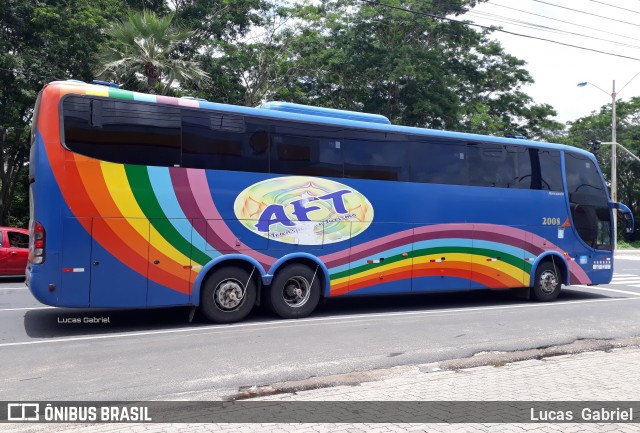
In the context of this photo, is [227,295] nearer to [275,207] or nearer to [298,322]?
[298,322]

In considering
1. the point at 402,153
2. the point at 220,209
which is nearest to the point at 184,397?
the point at 220,209

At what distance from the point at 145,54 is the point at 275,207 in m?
10.3

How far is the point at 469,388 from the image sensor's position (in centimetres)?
625

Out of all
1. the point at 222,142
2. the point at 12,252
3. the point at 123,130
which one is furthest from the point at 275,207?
the point at 12,252

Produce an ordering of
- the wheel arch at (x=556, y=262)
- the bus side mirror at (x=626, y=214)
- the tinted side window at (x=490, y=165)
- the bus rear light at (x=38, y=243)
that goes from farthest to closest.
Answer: the bus side mirror at (x=626, y=214)
the wheel arch at (x=556, y=262)
the tinted side window at (x=490, y=165)
the bus rear light at (x=38, y=243)

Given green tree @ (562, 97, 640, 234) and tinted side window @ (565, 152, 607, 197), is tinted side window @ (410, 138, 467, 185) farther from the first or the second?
green tree @ (562, 97, 640, 234)

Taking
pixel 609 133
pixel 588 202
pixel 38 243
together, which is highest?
pixel 609 133

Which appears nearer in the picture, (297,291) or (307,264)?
(297,291)

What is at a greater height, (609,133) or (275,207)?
(609,133)

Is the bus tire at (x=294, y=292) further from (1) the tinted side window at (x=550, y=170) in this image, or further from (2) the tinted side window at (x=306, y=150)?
(1) the tinted side window at (x=550, y=170)

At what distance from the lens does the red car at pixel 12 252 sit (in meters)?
16.5

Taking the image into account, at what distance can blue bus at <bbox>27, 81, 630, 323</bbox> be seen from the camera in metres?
8.98

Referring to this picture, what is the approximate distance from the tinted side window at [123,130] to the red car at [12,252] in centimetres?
895

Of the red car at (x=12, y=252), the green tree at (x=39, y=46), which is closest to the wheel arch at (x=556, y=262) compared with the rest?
the red car at (x=12, y=252)
